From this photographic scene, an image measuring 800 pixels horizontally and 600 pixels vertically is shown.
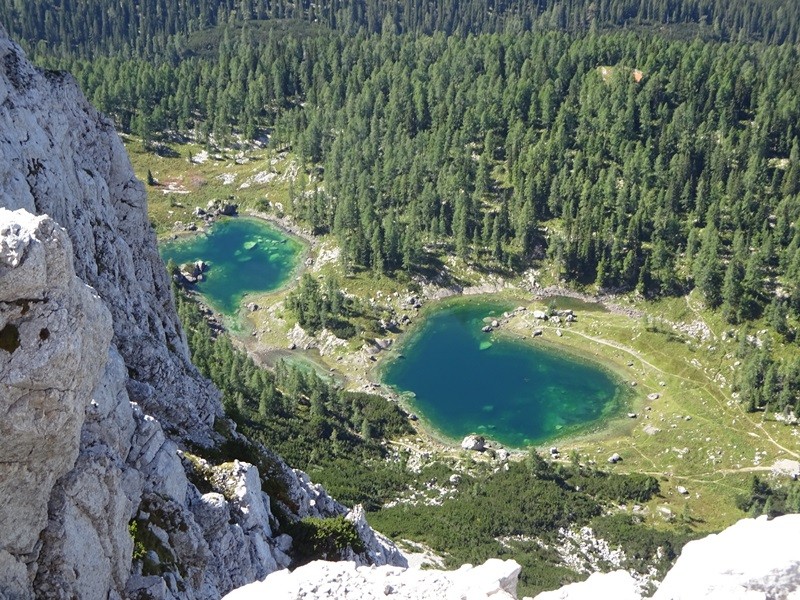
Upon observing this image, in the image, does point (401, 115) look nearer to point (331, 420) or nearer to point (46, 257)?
point (331, 420)

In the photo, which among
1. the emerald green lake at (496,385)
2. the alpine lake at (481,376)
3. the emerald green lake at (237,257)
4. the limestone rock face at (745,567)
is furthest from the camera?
the emerald green lake at (237,257)

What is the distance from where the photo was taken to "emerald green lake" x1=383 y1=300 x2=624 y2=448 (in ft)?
366

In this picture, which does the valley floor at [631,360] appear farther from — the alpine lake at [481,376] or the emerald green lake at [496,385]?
the emerald green lake at [496,385]

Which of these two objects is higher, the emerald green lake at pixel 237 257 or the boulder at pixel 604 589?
the boulder at pixel 604 589

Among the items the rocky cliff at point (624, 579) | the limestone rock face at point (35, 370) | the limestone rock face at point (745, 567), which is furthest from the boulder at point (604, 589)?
the limestone rock face at point (35, 370)

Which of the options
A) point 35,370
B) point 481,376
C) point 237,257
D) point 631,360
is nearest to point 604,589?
point 35,370

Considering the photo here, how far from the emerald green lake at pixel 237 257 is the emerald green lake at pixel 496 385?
3237 cm

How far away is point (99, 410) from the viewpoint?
104 ft

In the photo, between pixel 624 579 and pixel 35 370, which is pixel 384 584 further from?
pixel 35 370

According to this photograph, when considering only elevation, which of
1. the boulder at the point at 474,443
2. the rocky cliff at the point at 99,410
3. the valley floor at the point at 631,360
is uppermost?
the rocky cliff at the point at 99,410

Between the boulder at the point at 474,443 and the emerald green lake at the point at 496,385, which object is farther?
the emerald green lake at the point at 496,385

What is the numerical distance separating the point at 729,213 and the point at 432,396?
66.2 metres

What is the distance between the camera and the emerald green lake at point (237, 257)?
143375 millimetres

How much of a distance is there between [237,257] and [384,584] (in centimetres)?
13592
